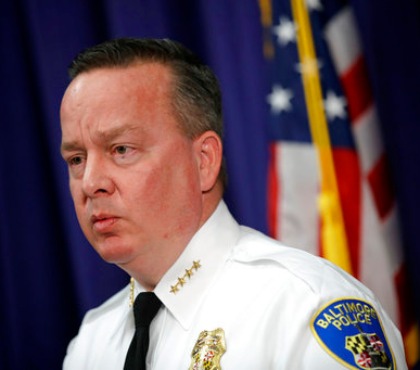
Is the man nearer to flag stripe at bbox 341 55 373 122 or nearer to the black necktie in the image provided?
the black necktie

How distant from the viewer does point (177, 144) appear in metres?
1.50

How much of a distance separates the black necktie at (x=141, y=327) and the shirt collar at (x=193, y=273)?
0.14 feet

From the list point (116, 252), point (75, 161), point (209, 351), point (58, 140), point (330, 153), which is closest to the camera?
point (209, 351)

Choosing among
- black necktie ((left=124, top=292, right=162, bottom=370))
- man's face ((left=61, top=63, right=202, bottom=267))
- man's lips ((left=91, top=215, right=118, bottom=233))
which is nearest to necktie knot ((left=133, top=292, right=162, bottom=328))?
black necktie ((left=124, top=292, right=162, bottom=370))

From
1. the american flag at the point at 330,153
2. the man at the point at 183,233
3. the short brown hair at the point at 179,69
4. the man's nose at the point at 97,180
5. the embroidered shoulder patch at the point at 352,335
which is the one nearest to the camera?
the embroidered shoulder patch at the point at 352,335

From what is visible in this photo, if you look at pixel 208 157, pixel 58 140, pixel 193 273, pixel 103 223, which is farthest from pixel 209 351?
pixel 58 140

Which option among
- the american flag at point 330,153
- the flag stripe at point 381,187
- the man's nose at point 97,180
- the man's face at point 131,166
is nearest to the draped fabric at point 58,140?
the american flag at point 330,153

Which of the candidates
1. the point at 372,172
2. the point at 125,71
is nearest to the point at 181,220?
the point at 125,71

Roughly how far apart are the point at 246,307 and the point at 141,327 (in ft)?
0.99

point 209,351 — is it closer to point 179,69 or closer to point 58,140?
point 179,69

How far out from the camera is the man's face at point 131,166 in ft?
4.71

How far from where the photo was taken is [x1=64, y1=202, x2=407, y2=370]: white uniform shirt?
1.27 metres

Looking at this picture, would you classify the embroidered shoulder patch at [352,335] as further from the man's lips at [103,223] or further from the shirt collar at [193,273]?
the man's lips at [103,223]

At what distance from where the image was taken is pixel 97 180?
4.68 feet
